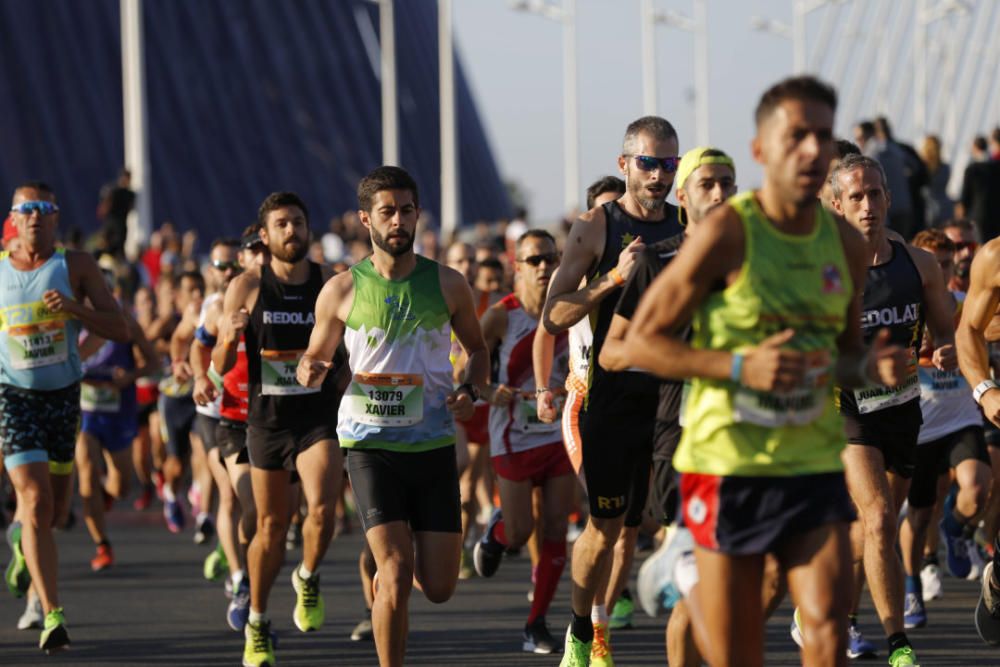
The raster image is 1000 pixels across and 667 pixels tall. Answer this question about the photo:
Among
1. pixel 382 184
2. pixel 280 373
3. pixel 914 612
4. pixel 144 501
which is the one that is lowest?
pixel 144 501

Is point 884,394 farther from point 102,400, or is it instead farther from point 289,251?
point 102,400

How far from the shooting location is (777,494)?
5211 mm

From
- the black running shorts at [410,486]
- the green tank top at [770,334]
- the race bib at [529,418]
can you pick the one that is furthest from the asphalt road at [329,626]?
the green tank top at [770,334]

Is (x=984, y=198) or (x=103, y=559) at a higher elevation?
(x=984, y=198)

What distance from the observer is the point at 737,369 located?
5008 mm

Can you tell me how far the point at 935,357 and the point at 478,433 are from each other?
573 centimetres

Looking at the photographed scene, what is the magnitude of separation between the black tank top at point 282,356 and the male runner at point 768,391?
13.7 feet

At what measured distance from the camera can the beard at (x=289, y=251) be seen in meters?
9.31

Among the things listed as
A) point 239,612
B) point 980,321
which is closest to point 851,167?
point 980,321

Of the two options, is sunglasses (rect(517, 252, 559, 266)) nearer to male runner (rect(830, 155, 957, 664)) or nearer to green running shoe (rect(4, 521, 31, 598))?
male runner (rect(830, 155, 957, 664))

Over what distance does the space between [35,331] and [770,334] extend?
5.56 meters

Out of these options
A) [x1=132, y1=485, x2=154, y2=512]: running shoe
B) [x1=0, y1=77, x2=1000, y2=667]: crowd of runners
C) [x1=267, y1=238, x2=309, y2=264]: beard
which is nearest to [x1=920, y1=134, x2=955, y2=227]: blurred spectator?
[x1=0, y1=77, x2=1000, y2=667]: crowd of runners

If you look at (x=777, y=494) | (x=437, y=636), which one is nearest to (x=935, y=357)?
(x=777, y=494)

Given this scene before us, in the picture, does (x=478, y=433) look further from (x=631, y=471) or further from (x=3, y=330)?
(x=631, y=471)
